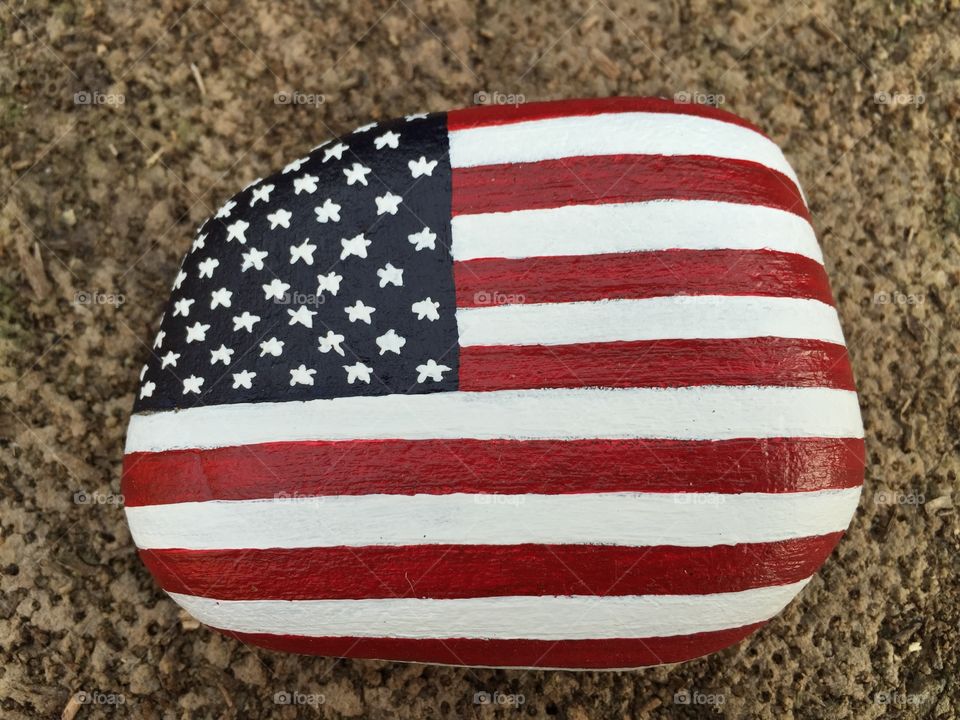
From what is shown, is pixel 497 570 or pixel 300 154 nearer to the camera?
pixel 497 570

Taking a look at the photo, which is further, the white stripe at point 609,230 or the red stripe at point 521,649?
the red stripe at point 521,649

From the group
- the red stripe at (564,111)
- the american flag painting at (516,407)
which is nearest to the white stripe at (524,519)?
the american flag painting at (516,407)

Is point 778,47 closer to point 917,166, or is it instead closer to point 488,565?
point 917,166

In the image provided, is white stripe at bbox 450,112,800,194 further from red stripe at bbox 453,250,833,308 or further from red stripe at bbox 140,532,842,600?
red stripe at bbox 140,532,842,600

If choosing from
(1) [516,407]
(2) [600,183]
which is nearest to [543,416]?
(1) [516,407]

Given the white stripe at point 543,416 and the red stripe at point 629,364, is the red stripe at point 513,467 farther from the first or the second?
A: the red stripe at point 629,364

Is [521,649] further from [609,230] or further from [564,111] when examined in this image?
[564,111]
